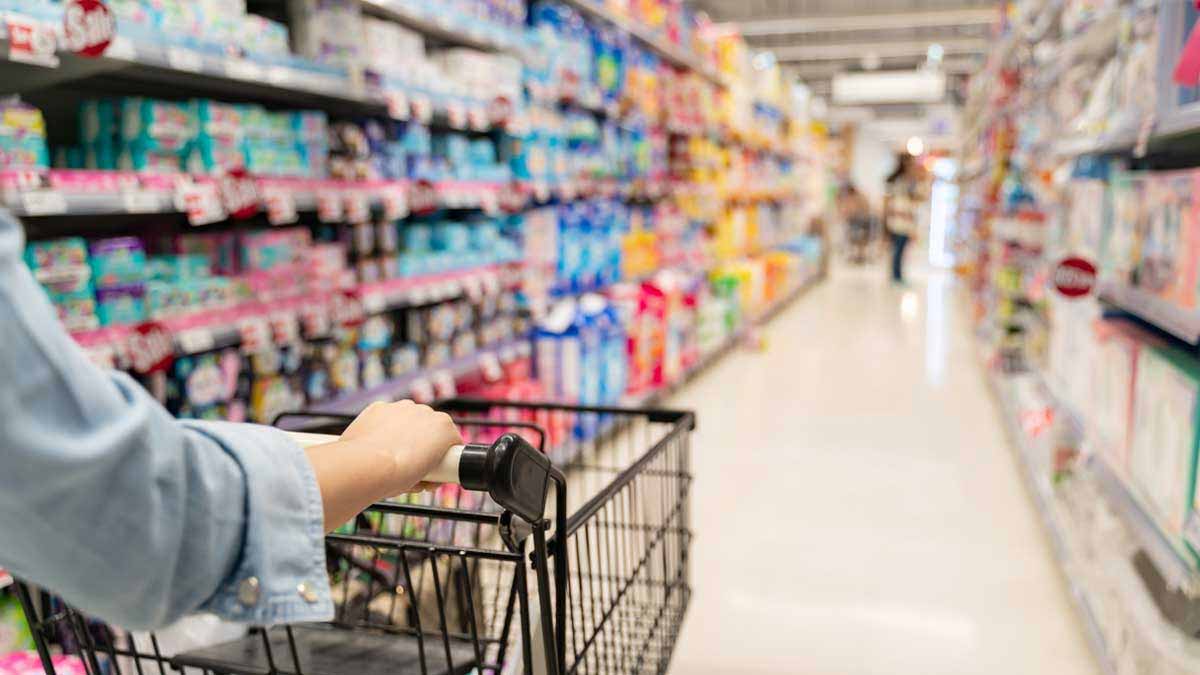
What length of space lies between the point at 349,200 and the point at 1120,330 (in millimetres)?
2172

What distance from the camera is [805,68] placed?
18.3 m

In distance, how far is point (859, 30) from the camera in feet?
47.5

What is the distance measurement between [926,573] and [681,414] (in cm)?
162

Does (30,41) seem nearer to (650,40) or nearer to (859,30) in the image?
(650,40)

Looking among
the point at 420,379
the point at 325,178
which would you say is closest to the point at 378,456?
the point at 325,178

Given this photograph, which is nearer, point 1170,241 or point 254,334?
point 1170,241

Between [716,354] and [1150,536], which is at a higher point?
[1150,536]

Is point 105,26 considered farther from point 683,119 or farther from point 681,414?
point 683,119

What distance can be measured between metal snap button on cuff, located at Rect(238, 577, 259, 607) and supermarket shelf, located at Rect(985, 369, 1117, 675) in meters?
2.10

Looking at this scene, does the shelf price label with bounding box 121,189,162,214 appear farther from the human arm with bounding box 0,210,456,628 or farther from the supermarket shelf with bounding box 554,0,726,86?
the supermarket shelf with bounding box 554,0,726,86

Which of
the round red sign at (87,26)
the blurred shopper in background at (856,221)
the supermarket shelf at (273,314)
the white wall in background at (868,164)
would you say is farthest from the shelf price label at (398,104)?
the white wall in background at (868,164)

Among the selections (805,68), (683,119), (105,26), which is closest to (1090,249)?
(105,26)

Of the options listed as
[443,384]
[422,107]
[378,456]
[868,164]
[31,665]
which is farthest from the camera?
[868,164]

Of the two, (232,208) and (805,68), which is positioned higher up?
(805,68)
